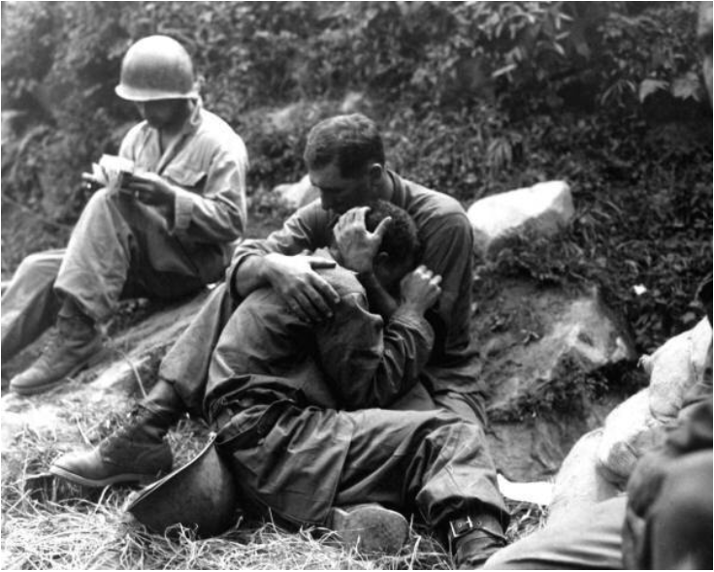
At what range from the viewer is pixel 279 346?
522 centimetres

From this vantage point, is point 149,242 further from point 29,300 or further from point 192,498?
point 192,498

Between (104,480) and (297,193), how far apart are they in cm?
370

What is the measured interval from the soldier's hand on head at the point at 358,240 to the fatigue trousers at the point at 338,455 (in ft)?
2.17

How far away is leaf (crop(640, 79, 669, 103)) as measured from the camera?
8.30 meters

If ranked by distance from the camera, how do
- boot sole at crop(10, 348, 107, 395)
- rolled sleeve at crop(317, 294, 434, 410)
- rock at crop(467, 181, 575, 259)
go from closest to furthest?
rolled sleeve at crop(317, 294, 434, 410)
boot sole at crop(10, 348, 107, 395)
rock at crop(467, 181, 575, 259)

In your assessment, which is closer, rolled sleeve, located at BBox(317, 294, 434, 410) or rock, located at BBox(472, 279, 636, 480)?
rolled sleeve, located at BBox(317, 294, 434, 410)

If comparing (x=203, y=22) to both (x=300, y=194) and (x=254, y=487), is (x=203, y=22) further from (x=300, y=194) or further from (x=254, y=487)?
(x=254, y=487)

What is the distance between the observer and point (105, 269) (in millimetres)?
7039

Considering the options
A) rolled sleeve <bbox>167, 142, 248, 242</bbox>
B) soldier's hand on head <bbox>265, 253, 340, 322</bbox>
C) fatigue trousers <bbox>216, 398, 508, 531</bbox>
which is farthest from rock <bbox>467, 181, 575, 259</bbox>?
fatigue trousers <bbox>216, 398, 508, 531</bbox>

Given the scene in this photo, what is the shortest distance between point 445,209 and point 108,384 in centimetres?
228

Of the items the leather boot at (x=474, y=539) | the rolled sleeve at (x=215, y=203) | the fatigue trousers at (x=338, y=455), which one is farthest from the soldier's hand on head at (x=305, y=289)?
the rolled sleeve at (x=215, y=203)

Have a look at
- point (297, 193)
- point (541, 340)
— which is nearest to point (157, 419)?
point (541, 340)

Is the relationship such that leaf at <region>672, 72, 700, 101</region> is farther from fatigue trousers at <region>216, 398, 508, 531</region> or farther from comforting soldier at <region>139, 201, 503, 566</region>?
fatigue trousers at <region>216, 398, 508, 531</region>

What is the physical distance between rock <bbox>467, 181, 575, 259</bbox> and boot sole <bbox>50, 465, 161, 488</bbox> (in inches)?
112
